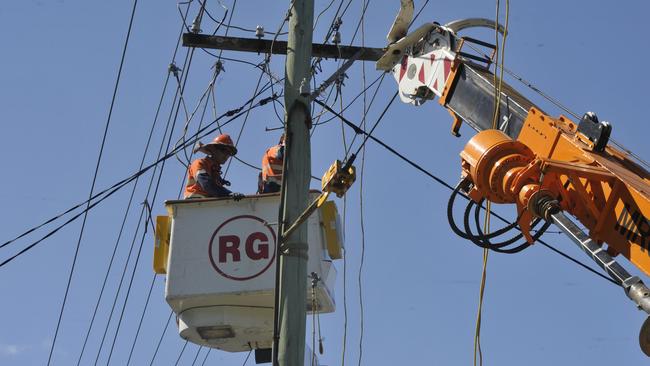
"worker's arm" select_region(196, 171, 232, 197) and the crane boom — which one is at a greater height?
"worker's arm" select_region(196, 171, 232, 197)

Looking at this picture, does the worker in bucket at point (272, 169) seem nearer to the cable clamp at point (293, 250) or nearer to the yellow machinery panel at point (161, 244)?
the yellow machinery panel at point (161, 244)

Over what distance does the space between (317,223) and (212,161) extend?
5.94ft

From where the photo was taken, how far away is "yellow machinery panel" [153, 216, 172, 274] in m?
8.31

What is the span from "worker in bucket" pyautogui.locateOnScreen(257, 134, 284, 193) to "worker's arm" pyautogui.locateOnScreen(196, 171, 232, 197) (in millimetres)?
484

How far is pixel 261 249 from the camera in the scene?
8.02m

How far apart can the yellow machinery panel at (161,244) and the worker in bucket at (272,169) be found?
1.31 meters

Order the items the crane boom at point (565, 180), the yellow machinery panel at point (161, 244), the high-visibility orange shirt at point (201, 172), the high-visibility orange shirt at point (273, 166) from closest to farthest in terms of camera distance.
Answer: the crane boom at point (565, 180), the yellow machinery panel at point (161, 244), the high-visibility orange shirt at point (201, 172), the high-visibility orange shirt at point (273, 166)

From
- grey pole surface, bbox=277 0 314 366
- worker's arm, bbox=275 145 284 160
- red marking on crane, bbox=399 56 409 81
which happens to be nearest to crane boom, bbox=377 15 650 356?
grey pole surface, bbox=277 0 314 366

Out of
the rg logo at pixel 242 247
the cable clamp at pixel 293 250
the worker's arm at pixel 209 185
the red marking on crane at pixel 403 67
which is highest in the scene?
the red marking on crane at pixel 403 67

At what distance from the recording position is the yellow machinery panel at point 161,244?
8312 mm

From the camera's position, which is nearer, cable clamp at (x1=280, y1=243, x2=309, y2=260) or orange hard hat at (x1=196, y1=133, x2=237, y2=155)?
cable clamp at (x1=280, y1=243, x2=309, y2=260)

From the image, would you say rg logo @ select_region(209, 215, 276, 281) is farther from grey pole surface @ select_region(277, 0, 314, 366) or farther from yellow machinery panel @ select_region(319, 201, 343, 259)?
grey pole surface @ select_region(277, 0, 314, 366)

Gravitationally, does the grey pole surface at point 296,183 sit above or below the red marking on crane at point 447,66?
below

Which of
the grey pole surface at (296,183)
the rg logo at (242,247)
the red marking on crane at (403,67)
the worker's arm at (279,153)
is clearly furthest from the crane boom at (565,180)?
the worker's arm at (279,153)
